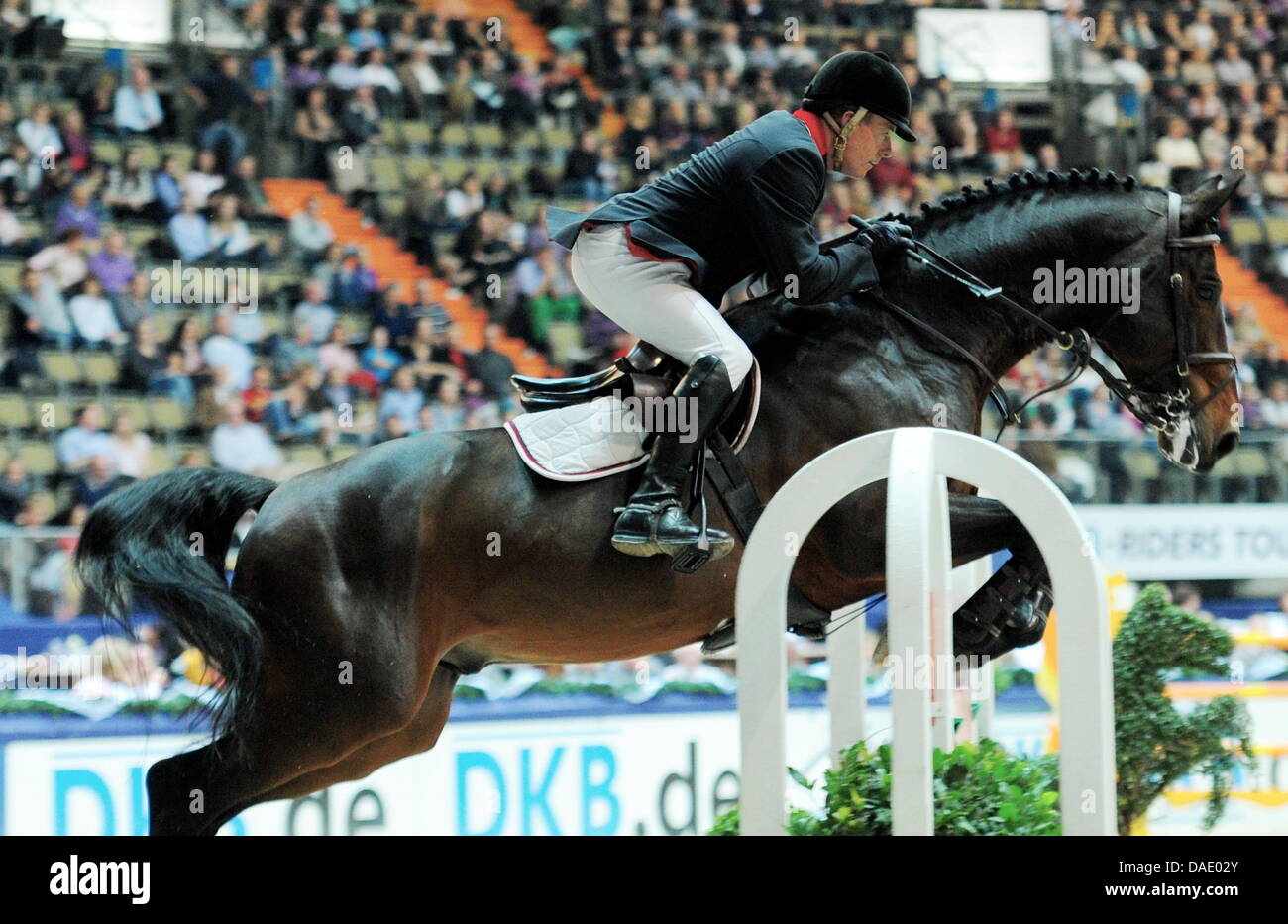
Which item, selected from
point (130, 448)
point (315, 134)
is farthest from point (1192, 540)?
point (315, 134)

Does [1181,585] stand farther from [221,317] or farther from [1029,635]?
[221,317]

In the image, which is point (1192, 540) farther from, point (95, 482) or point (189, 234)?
point (189, 234)

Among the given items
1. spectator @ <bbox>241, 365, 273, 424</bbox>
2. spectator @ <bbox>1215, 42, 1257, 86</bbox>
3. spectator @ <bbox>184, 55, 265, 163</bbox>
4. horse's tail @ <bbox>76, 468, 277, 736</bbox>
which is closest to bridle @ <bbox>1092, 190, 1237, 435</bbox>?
horse's tail @ <bbox>76, 468, 277, 736</bbox>

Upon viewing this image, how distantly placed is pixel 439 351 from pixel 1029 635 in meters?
5.52

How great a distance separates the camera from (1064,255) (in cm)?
421

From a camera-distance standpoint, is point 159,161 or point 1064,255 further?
point 159,161

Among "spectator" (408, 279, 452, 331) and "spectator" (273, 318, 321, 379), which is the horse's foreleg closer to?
"spectator" (273, 318, 321, 379)

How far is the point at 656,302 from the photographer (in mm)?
3924

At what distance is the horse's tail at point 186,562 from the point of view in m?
3.90

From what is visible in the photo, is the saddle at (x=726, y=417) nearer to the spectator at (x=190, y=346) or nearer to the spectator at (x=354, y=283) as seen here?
the spectator at (x=190, y=346)

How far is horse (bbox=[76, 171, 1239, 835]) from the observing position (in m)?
3.93

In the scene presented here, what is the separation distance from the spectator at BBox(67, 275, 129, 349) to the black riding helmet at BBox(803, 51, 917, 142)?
5531mm
